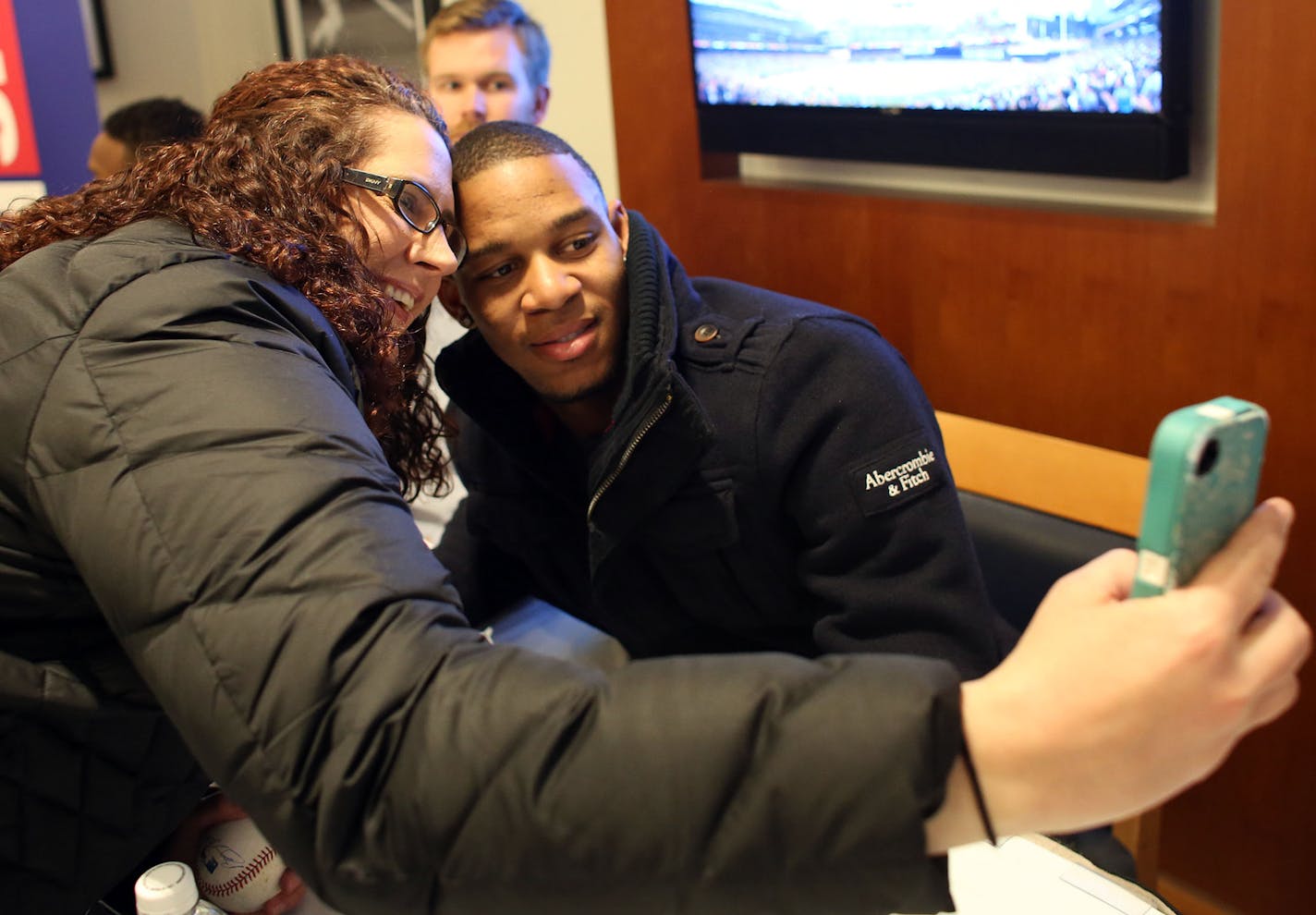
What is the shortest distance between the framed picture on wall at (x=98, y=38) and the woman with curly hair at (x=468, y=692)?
17.4 ft

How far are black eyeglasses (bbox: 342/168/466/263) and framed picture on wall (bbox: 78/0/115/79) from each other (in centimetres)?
483

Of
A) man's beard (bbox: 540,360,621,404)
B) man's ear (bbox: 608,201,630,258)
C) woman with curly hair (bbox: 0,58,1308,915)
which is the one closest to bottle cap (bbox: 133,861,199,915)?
woman with curly hair (bbox: 0,58,1308,915)

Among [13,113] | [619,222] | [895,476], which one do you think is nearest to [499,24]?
[13,113]

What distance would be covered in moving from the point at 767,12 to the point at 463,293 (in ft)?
4.24

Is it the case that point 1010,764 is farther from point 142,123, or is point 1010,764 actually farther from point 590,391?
point 142,123

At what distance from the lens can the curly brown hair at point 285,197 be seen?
1.04 meters

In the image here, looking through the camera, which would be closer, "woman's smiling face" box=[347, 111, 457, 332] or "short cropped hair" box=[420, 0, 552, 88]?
"woman's smiling face" box=[347, 111, 457, 332]

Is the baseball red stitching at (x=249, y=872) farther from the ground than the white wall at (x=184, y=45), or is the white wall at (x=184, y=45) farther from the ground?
the white wall at (x=184, y=45)

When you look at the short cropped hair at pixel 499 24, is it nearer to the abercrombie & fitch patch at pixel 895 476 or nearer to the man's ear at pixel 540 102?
the man's ear at pixel 540 102

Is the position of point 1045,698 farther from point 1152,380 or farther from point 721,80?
point 721,80

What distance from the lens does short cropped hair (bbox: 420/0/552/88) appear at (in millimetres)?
3195

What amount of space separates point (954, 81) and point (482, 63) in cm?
128

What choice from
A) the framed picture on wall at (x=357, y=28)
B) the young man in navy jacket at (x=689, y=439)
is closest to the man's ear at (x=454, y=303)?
the young man in navy jacket at (x=689, y=439)

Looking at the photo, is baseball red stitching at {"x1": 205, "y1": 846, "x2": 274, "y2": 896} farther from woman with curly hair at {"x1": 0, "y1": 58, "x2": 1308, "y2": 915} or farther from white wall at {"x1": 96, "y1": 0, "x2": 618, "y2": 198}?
white wall at {"x1": 96, "y1": 0, "x2": 618, "y2": 198}
